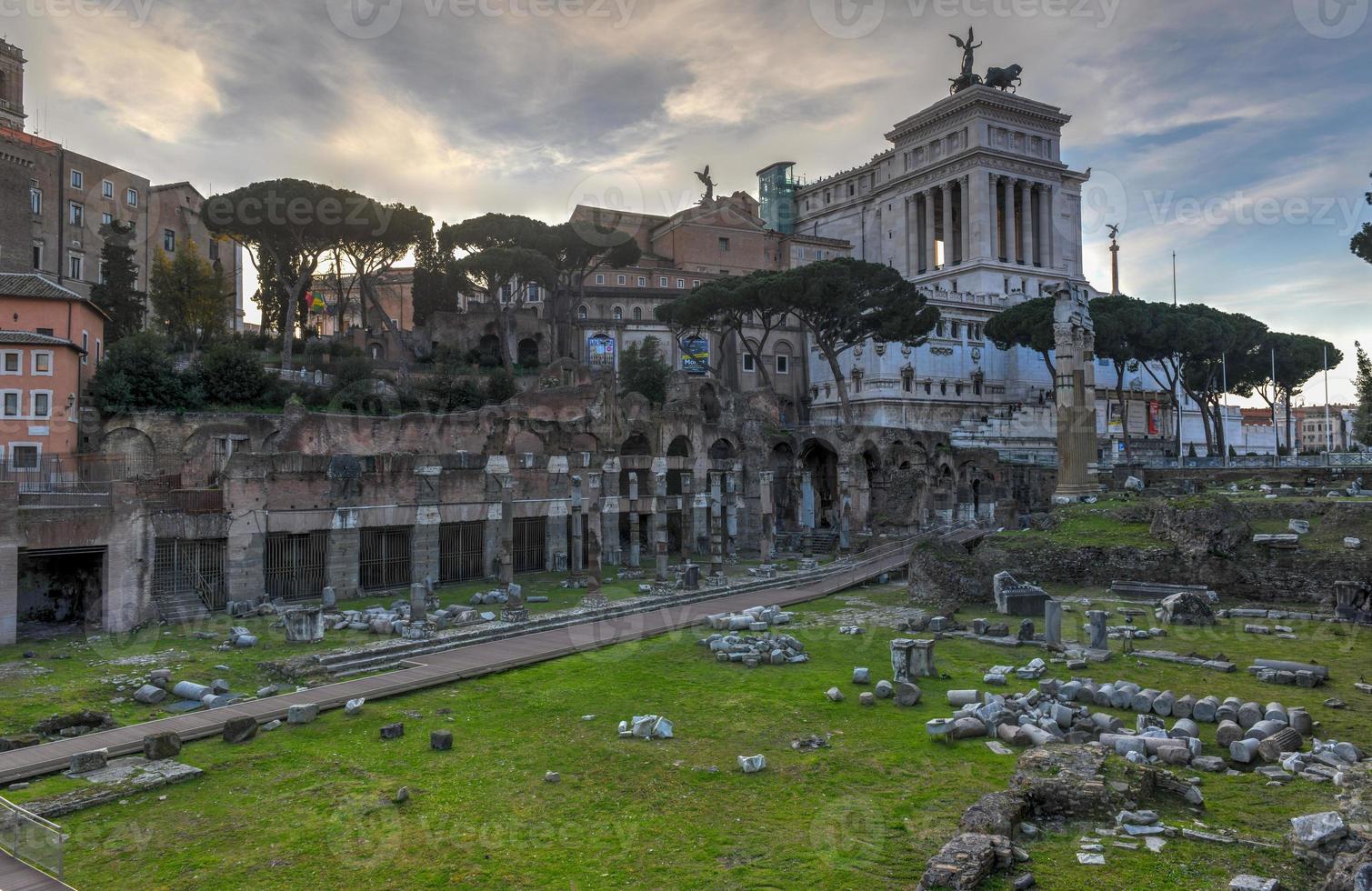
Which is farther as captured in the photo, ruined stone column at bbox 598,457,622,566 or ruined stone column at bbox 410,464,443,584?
ruined stone column at bbox 598,457,622,566

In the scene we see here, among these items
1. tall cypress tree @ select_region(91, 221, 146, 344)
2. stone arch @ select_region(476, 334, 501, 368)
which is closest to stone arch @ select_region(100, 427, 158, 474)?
tall cypress tree @ select_region(91, 221, 146, 344)

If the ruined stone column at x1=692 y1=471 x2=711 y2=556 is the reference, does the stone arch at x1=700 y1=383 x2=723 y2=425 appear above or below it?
above

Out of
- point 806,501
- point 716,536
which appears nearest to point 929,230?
point 806,501

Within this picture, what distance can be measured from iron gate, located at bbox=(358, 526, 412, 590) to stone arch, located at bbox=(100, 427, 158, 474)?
14494 mm

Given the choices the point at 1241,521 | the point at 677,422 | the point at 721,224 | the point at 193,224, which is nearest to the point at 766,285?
the point at 677,422

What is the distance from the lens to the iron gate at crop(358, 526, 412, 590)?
1042 inches

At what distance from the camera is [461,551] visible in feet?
94.7

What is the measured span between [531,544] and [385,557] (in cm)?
581

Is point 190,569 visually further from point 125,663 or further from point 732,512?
point 732,512

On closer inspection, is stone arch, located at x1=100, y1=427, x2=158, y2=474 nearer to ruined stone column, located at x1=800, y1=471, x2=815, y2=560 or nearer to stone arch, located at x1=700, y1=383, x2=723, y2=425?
stone arch, located at x1=700, y1=383, x2=723, y2=425

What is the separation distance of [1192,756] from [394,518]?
21.5 metres

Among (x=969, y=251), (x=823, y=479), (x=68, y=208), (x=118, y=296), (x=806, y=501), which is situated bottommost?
(x=806, y=501)

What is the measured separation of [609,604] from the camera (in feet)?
79.1

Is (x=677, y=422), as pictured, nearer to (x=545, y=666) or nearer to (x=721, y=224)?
(x=545, y=666)
